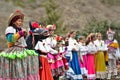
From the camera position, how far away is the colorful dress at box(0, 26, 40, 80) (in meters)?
6.21

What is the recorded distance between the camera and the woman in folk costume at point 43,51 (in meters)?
6.84

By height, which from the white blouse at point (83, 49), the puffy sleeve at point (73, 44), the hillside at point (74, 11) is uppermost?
the hillside at point (74, 11)

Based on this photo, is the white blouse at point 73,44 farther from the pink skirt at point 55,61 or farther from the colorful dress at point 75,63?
the pink skirt at point 55,61

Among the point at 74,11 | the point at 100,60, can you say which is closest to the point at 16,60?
the point at 100,60

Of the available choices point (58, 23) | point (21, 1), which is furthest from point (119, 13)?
point (58, 23)

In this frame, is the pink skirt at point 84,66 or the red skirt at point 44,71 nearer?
the red skirt at point 44,71

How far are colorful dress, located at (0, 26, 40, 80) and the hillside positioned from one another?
15589mm

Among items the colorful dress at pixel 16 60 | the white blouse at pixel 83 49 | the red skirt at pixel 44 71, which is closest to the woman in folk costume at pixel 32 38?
the red skirt at pixel 44 71

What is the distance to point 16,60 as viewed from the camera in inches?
245

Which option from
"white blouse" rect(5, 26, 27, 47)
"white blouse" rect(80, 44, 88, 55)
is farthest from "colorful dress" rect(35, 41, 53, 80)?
"white blouse" rect(80, 44, 88, 55)

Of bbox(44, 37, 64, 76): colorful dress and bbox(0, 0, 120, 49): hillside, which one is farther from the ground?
bbox(0, 0, 120, 49): hillside

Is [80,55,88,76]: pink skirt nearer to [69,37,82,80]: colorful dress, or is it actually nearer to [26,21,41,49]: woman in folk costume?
[69,37,82,80]: colorful dress

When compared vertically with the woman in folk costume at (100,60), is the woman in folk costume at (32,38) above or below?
above

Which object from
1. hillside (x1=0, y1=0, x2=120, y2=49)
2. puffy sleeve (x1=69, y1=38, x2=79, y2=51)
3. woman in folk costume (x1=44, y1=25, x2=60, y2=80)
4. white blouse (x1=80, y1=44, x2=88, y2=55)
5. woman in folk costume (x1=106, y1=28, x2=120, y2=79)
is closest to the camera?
woman in folk costume (x1=44, y1=25, x2=60, y2=80)
